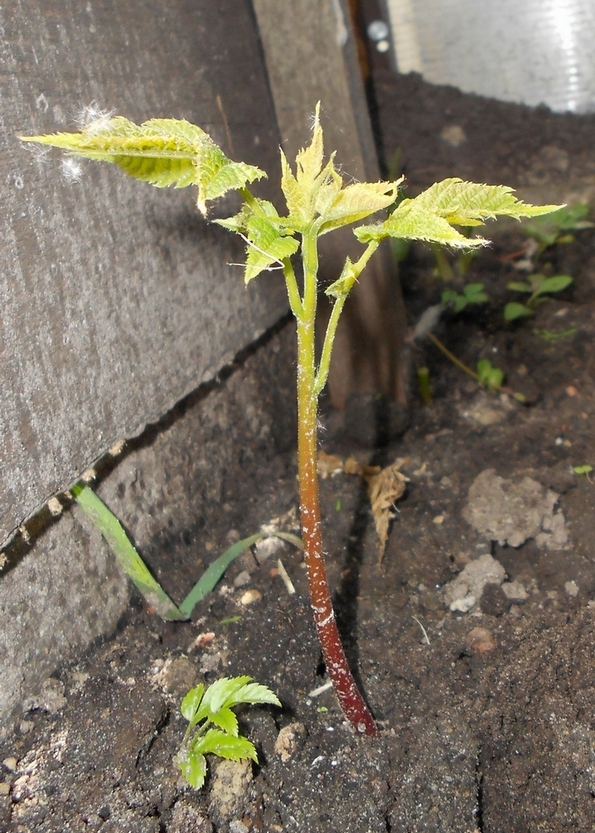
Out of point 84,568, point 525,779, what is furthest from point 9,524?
point 525,779

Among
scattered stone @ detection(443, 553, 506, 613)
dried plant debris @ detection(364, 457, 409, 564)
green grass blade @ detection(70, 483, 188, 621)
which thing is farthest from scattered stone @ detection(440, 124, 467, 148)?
green grass blade @ detection(70, 483, 188, 621)

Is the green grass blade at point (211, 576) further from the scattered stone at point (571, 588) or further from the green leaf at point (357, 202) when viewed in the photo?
the green leaf at point (357, 202)

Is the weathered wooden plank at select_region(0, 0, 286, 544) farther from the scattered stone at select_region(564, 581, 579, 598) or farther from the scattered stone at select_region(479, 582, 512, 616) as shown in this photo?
the scattered stone at select_region(564, 581, 579, 598)

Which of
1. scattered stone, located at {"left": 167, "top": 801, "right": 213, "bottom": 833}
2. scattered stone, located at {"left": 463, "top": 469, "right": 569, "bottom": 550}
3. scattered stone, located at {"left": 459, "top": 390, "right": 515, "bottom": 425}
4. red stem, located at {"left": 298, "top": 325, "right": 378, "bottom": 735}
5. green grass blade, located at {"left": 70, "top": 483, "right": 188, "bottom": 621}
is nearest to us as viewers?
red stem, located at {"left": 298, "top": 325, "right": 378, "bottom": 735}

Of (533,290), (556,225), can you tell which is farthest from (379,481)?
(556,225)

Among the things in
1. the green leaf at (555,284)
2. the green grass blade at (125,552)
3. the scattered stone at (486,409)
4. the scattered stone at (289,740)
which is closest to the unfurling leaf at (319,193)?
the green grass blade at (125,552)

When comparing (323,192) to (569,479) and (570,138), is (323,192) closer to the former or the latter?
(569,479)
